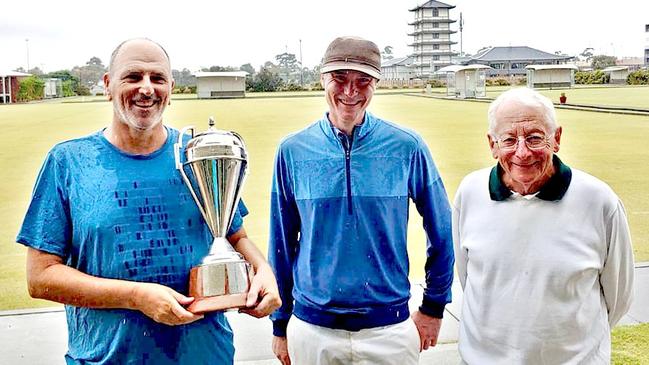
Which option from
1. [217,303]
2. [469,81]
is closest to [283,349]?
[217,303]

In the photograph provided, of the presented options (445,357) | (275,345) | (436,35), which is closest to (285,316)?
(275,345)

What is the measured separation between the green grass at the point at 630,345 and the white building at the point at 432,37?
71286mm

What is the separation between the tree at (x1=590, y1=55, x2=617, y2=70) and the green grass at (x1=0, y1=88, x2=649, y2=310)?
150 feet

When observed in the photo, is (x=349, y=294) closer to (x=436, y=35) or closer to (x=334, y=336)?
(x=334, y=336)

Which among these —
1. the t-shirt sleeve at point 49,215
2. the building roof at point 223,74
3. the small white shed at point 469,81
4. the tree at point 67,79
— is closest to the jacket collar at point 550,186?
the t-shirt sleeve at point 49,215

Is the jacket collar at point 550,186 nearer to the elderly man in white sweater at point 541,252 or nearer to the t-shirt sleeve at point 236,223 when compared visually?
the elderly man in white sweater at point 541,252

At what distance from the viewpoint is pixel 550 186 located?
77.8 inches

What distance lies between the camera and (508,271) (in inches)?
78.1

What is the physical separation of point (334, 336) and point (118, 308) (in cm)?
79

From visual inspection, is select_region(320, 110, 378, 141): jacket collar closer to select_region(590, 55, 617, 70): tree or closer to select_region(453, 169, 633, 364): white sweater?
select_region(453, 169, 633, 364): white sweater

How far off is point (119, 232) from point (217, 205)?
246 mm

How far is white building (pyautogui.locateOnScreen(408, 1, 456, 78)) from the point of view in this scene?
74.1 m

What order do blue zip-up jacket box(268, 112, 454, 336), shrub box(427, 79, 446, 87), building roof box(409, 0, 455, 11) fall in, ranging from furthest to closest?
building roof box(409, 0, 455, 11) < shrub box(427, 79, 446, 87) < blue zip-up jacket box(268, 112, 454, 336)

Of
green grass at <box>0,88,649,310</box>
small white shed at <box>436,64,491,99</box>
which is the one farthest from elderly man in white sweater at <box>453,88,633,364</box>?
small white shed at <box>436,64,491,99</box>
